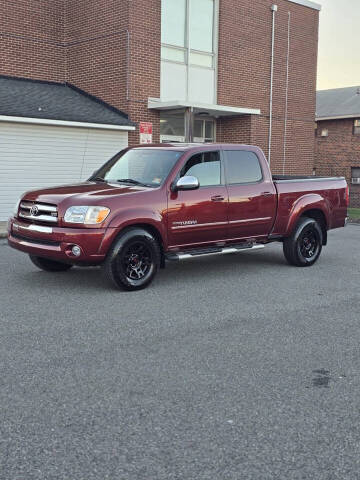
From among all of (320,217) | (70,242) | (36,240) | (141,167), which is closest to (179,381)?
(70,242)

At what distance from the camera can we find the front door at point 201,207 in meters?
8.27

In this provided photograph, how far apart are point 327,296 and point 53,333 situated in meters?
3.68

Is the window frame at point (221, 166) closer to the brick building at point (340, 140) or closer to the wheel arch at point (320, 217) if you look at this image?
the wheel arch at point (320, 217)

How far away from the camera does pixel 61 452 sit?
340 centimetres

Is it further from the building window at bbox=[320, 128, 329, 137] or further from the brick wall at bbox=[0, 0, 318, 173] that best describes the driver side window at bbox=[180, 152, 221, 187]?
the building window at bbox=[320, 128, 329, 137]

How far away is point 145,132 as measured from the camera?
61.2ft

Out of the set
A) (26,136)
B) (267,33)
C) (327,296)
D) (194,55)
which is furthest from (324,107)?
(327,296)

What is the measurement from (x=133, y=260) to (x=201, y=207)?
1.32 m

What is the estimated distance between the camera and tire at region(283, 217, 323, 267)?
9.83m

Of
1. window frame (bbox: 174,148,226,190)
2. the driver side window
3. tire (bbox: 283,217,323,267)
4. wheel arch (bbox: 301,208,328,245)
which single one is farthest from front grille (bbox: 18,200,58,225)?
wheel arch (bbox: 301,208,328,245)

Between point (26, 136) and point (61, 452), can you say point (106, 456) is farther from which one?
point (26, 136)

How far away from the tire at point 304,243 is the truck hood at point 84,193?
289 centimetres

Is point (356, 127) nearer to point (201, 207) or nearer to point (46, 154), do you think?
point (46, 154)

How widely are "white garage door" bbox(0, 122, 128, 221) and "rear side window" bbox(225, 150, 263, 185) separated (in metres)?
8.43
